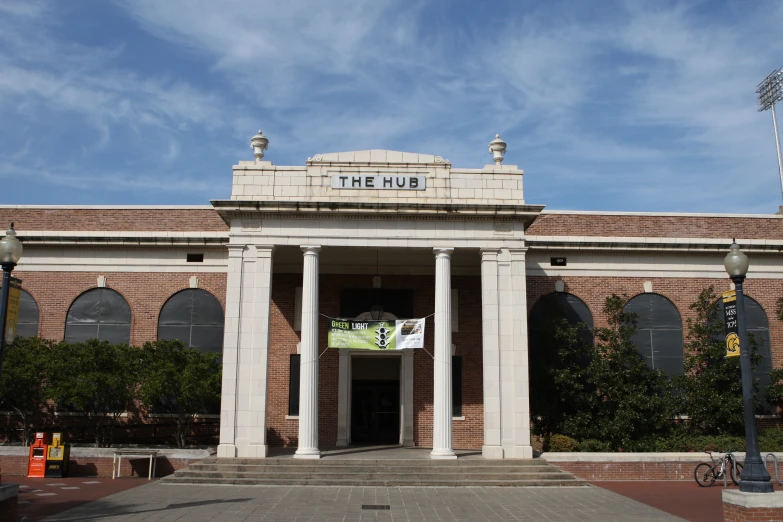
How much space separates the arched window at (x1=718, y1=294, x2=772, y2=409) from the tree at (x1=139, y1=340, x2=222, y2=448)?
18.8 metres

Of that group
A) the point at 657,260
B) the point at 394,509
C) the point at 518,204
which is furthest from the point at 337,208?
the point at 657,260

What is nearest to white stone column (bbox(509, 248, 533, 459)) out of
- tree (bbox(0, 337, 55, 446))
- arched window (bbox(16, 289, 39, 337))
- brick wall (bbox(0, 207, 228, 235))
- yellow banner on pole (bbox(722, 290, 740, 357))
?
yellow banner on pole (bbox(722, 290, 740, 357))

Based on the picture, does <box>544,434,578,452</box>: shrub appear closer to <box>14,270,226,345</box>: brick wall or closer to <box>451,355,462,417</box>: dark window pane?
<box>451,355,462,417</box>: dark window pane

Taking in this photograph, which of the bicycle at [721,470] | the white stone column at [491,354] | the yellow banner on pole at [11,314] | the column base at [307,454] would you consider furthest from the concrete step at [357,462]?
the yellow banner on pole at [11,314]

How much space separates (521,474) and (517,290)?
5.75 m

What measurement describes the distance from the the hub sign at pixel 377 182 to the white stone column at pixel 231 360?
12.5ft

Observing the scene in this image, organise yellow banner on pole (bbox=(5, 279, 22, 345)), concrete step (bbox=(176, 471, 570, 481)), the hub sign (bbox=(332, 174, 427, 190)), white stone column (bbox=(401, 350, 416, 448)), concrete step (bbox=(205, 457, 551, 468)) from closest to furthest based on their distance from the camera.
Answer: yellow banner on pole (bbox=(5, 279, 22, 345)) < concrete step (bbox=(176, 471, 570, 481)) < concrete step (bbox=(205, 457, 551, 468)) < the hub sign (bbox=(332, 174, 427, 190)) < white stone column (bbox=(401, 350, 416, 448))

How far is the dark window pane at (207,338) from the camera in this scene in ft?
91.1

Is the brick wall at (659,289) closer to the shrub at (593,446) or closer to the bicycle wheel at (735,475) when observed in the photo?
the shrub at (593,446)

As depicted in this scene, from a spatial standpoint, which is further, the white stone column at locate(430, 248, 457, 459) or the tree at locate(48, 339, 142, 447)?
the tree at locate(48, 339, 142, 447)

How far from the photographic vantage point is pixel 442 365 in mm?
22547

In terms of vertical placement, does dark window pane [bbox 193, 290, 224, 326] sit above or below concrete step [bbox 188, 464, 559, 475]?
above

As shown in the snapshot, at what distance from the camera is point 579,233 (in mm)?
29172

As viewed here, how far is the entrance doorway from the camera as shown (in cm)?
2766
